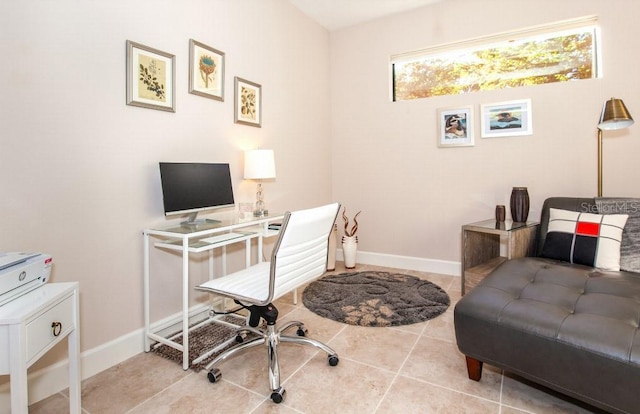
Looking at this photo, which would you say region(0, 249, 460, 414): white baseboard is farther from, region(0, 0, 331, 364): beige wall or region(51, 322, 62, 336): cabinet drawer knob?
region(51, 322, 62, 336): cabinet drawer knob

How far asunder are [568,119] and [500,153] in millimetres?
583

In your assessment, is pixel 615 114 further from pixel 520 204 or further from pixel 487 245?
pixel 487 245

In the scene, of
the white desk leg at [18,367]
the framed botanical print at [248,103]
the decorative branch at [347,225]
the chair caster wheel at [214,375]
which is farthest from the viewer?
the decorative branch at [347,225]

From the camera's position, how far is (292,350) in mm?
2084

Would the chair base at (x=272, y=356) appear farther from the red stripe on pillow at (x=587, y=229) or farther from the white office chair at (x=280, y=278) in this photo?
the red stripe on pillow at (x=587, y=229)

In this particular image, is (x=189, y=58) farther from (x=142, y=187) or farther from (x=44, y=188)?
(x=44, y=188)

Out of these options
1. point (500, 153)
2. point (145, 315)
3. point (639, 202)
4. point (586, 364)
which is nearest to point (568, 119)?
A: point (500, 153)

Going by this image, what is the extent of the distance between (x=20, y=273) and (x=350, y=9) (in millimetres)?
3599

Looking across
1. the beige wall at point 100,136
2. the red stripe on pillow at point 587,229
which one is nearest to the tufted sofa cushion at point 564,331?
the red stripe on pillow at point 587,229

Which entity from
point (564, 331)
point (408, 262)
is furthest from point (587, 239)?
point (408, 262)

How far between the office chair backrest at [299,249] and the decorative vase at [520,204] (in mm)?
1920

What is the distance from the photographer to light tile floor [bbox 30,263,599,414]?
1.56m

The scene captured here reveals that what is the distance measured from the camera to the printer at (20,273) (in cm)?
113

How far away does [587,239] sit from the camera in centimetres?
227
